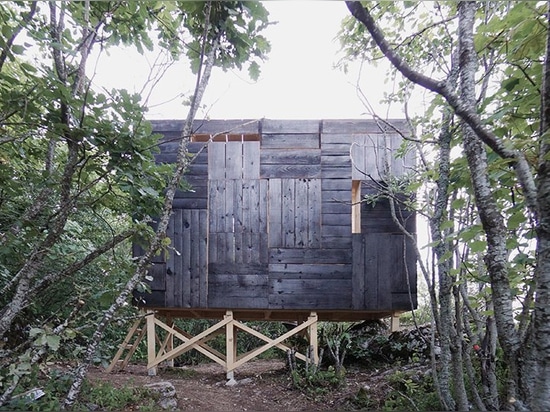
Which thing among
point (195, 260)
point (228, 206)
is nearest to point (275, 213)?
point (228, 206)

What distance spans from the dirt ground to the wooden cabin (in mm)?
478

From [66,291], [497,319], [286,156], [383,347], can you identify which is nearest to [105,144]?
[497,319]

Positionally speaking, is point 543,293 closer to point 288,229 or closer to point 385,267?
point 288,229

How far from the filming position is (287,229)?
17.5ft

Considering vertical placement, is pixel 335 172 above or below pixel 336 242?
above

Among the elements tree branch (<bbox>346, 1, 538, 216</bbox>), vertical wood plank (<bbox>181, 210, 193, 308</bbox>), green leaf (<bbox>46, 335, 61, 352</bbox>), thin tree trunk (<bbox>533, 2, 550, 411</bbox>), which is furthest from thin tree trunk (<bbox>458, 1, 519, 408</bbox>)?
vertical wood plank (<bbox>181, 210, 193, 308</bbox>)

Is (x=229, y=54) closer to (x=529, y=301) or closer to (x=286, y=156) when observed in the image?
(x=529, y=301)

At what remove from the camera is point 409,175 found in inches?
187

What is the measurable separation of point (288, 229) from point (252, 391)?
2.43 meters

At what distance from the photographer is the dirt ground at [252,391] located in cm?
433

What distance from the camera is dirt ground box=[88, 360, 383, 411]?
4.33m

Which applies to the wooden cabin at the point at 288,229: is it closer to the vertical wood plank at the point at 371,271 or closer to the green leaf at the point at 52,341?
the vertical wood plank at the point at 371,271

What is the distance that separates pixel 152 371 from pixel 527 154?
5.78 m

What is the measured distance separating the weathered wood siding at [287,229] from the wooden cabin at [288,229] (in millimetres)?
15
